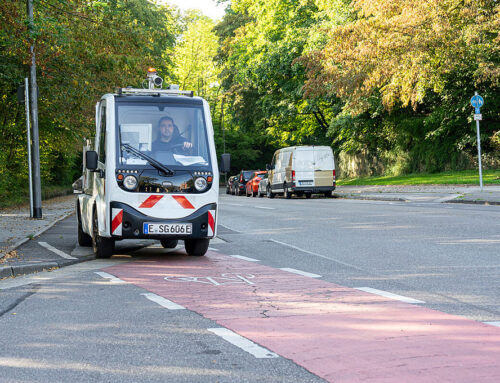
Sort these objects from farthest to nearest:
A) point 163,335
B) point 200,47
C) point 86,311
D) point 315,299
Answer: point 200,47 → point 315,299 → point 86,311 → point 163,335

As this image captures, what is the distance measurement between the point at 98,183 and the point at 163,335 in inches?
251

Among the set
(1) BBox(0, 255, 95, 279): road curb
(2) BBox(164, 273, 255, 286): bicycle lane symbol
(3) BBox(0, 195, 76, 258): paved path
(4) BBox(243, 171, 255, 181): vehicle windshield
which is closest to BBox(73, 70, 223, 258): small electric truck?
(1) BBox(0, 255, 95, 279): road curb

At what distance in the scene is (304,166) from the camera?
33250 millimetres

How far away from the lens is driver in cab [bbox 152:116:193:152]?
11375 millimetres

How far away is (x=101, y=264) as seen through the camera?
1082cm

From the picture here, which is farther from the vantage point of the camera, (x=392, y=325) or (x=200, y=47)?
(x=200, y=47)

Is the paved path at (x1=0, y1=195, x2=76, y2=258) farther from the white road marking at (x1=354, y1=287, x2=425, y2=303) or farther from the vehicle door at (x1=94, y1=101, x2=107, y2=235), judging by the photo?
the white road marking at (x1=354, y1=287, x2=425, y2=303)

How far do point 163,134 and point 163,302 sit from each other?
15.1 feet

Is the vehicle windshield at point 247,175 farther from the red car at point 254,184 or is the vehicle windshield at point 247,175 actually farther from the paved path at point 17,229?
the paved path at point 17,229

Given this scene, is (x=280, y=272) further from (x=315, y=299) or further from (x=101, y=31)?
(x=101, y=31)

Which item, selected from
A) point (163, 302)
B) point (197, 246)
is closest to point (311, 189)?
point (197, 246)

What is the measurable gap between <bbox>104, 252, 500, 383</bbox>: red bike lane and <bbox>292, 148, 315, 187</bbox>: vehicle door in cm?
2406

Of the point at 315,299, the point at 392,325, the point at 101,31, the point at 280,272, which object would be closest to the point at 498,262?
the point at 280,272

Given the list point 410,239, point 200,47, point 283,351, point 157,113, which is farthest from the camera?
point 200,47
